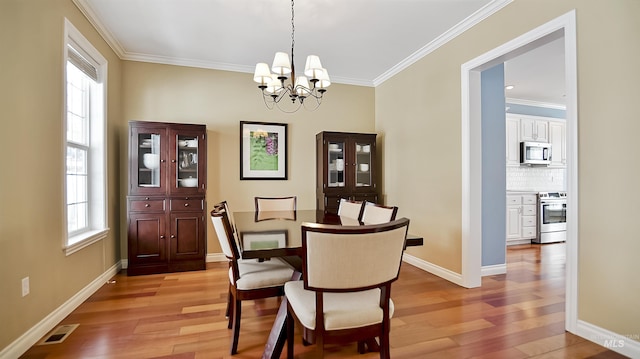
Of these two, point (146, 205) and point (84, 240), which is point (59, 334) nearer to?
point (84, 240)

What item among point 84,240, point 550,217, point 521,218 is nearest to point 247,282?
point 84,240

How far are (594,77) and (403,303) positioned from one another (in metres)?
2.24

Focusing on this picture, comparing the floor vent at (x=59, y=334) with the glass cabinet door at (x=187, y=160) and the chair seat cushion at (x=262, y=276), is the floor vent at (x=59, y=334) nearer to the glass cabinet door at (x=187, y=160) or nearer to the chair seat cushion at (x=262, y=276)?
the chair seat cushion at (x=262, y=276)

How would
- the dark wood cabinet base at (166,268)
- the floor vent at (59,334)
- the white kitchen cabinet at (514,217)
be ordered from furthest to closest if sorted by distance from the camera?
the white kitchen cabinet at (514,217) < the dark wood cabinet base at (166,268) < the floor vent at (59,334)

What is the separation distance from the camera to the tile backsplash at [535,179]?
547cm

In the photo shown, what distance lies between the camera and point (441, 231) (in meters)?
3.47

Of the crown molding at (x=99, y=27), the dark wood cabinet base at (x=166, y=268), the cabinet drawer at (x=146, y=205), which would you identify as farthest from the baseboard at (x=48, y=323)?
the crown molding at (x=99, y=27)

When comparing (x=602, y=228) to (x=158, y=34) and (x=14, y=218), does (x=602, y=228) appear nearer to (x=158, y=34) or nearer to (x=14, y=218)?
(x=14, y=218)

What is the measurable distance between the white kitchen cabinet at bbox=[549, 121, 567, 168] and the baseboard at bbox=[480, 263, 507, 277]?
10.9 feet

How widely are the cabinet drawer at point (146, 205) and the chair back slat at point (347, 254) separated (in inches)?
115

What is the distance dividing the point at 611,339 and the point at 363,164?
3.14 m

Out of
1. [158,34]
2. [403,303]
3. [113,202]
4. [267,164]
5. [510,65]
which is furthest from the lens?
[267,164]

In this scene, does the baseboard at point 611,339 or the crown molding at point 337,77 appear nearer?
the baseboard at point 611,339

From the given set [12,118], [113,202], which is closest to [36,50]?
[12,118]
